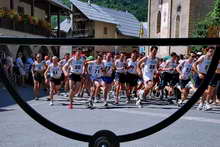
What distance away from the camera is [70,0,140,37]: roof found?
50219 millimetres

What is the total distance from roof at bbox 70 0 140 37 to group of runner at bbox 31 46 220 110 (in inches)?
1485

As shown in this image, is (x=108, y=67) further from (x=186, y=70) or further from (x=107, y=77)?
(x=186, y=70)

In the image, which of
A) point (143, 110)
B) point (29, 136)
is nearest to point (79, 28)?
point (143, 110)

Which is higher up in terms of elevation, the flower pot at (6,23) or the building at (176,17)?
the building at (176,17)

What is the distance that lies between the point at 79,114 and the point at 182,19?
2773 centimetres

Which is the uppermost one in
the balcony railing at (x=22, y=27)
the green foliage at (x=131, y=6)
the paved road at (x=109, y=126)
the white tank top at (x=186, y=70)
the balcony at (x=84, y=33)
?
the green foliage at (x=131, y=6)

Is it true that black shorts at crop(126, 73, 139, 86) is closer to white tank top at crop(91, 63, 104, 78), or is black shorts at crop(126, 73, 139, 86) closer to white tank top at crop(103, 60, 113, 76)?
white tank top at crop(103, 60, 113, 76)

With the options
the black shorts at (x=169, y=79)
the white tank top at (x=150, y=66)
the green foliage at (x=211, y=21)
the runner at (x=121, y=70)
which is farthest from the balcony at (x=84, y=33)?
the white tank top at (x=150, y=66)

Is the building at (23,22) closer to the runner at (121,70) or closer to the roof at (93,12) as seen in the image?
the runner at (121,70)

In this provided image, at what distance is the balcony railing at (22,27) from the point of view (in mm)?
20625

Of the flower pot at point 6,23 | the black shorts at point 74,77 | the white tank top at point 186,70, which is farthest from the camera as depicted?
the flower pot at point 6,23

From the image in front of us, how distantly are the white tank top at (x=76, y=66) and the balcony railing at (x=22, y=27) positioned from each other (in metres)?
11.3

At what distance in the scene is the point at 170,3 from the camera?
37656 millimetres

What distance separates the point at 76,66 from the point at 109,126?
3830 millimetres
